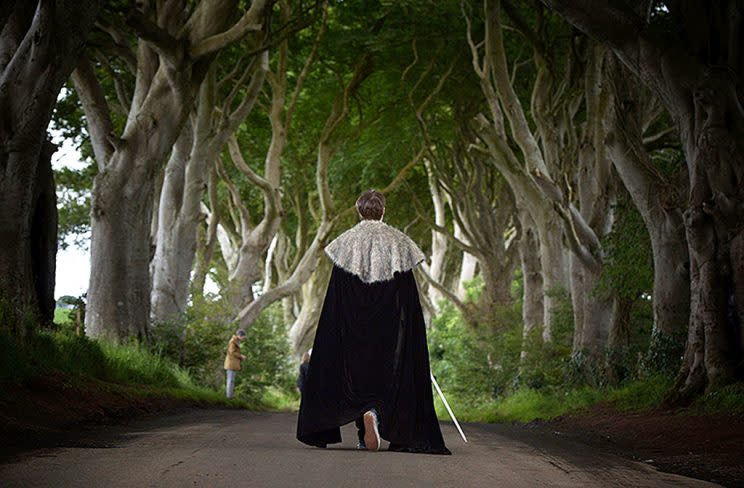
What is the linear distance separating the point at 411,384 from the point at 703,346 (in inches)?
190

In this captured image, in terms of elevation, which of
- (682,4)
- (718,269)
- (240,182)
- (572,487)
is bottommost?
(572,487)

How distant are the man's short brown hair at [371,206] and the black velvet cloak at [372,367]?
279 mm

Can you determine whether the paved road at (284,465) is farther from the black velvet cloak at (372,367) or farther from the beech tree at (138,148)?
the beech tree at (138,148)

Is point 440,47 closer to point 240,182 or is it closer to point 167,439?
point 240,182

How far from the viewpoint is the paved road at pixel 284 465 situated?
6906mm

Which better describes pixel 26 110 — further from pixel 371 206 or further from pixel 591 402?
pixel 591 402

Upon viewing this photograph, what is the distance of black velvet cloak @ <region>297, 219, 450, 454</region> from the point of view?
30.9ft

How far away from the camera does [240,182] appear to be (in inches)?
1457

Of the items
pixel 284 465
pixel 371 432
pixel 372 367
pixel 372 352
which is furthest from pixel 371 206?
pixel 284 465

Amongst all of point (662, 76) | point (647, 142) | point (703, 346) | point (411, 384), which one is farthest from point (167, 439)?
point (647, 142)

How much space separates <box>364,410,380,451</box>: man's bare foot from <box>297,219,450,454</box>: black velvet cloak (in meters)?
0.06

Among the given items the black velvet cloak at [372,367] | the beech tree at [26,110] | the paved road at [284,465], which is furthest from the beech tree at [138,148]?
the black velvet cloak at [372,367]

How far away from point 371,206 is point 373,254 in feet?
1.41

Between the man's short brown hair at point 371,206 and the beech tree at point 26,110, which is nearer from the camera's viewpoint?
the man's short brown hair at point 371,206
